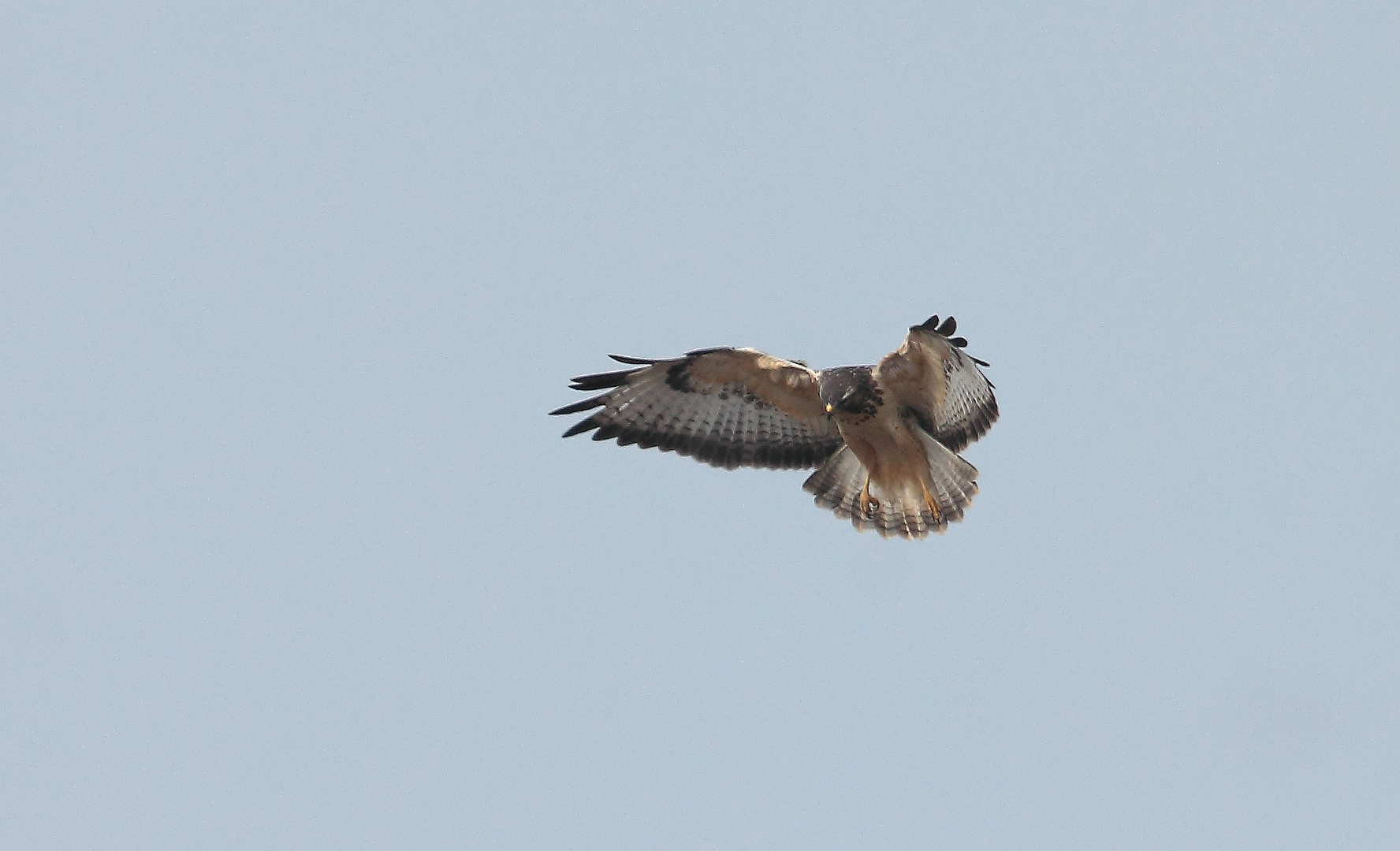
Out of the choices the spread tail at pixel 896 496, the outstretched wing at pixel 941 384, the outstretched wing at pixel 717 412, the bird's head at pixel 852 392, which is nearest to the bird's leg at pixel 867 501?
the spread tail at pixel 896 496

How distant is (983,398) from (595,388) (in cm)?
318

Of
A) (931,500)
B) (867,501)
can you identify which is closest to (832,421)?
(867,501)

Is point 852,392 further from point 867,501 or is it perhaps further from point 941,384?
point 867,501

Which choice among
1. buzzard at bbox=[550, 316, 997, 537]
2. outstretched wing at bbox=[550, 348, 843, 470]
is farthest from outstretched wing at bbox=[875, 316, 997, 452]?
outstretched wing at bbox=[550, 348, 843, 470]

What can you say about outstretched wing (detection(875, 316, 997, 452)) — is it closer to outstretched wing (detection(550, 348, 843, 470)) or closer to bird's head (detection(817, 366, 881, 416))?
bird's head (detection(817, 366, 881, 416))

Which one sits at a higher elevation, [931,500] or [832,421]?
[832,421]

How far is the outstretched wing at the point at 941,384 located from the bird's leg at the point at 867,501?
82cm

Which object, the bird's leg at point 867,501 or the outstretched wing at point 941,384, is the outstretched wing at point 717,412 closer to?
the bird's leg at point 867,501

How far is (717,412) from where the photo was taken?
41.1 ft

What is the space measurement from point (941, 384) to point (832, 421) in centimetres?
113

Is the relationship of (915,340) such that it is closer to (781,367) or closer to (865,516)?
(781,367)

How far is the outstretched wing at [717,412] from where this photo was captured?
12.2 meters

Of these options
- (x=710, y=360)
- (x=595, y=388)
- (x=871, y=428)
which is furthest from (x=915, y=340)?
(x=595, y=388)

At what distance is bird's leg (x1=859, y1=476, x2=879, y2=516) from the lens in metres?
12.7
